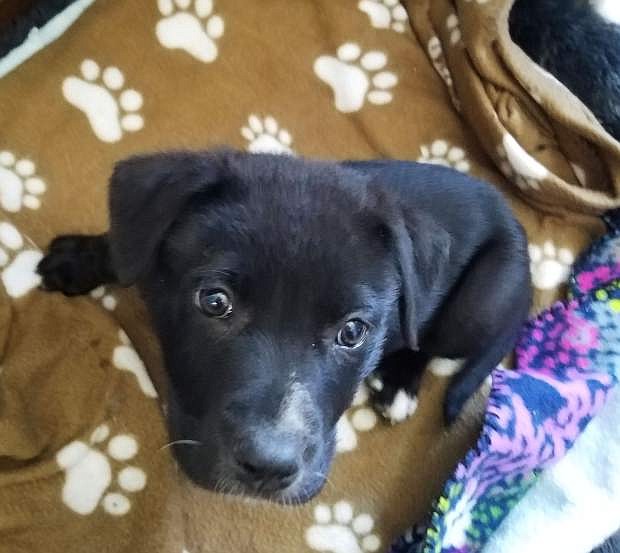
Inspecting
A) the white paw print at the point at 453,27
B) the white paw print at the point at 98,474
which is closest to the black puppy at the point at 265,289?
the white paw print at the point at 98,474

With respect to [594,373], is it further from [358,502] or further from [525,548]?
[358,502]

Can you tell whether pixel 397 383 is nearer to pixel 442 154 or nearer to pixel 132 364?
pixel 132 364

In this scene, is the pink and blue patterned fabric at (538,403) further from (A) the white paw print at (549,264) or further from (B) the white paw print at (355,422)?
(B) the white paw print at (355,422)

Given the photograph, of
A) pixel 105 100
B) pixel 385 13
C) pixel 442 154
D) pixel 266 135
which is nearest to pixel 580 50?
pixel 442 154

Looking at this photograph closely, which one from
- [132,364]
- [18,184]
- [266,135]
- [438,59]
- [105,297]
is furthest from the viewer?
[438,59]

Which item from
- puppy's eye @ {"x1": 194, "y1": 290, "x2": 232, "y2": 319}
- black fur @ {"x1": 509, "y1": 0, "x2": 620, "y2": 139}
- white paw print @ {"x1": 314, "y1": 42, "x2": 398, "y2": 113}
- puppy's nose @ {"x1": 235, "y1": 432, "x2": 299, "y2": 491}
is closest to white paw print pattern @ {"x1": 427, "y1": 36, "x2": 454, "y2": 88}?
white paw print @ {"x1": 314, "y1": 42, "x2": 398, "y2": 113}

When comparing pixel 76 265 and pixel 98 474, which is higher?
pixel 76 265
